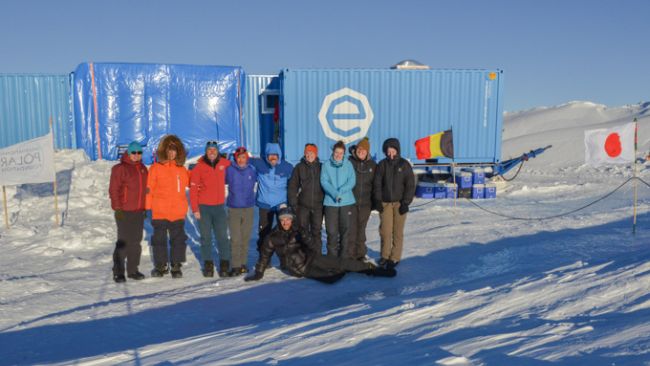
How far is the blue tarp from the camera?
13188mm

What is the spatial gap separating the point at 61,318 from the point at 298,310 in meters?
2.19

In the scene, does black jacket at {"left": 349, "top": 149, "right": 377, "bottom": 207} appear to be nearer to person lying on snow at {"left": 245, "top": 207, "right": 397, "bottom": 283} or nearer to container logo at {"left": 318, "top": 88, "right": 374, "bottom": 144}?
person lying on snow at {"left": 245, "top": 207, "right": 397, "bottom": 283}

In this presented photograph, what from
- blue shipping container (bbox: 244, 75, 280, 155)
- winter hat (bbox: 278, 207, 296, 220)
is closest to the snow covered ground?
winter hat (bbox: 278, 207, 296, 220)

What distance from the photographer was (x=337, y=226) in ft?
19.5

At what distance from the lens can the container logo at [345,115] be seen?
42.4 feet

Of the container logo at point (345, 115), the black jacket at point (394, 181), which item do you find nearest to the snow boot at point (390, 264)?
the black jacket at point (394, 181)

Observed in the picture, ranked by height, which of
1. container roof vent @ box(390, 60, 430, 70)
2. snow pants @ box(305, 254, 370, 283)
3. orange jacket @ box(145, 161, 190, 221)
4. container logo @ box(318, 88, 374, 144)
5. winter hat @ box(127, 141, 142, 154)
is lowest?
snow pants @ box(305, 254, 370, 283)

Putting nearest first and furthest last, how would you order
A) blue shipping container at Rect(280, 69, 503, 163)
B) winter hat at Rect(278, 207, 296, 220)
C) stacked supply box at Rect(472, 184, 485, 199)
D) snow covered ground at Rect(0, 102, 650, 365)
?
snow covered ground at Rect(0, 102, 650, 365) → winter hat at Rect(278, 207, 296, 220) → blue shipping container at Rect(280, 69, 503, 163) → stacked supply box at Rect(472, 184, 485, 199)

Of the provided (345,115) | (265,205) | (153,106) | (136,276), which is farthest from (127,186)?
(153,106)

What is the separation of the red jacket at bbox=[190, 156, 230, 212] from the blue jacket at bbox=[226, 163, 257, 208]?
0.11 metres

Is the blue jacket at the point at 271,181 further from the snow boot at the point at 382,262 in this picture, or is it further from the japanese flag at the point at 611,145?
the japanese flag at the point at 611,145

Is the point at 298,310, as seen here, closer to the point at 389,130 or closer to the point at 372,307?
the point at 372,307

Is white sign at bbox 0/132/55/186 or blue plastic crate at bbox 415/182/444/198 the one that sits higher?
white sign at bbox 0/132/55/186

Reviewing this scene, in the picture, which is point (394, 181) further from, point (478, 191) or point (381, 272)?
point (478, 191)
